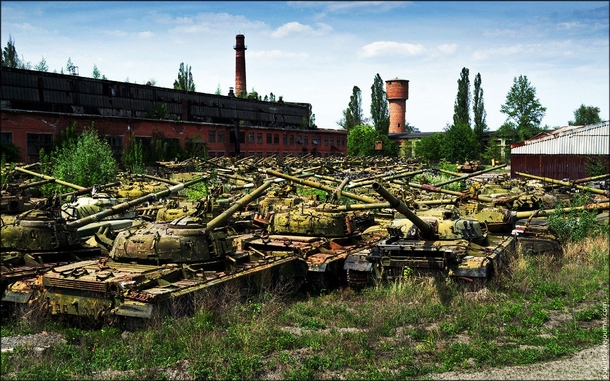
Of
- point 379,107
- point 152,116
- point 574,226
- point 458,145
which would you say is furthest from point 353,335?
point 379,107

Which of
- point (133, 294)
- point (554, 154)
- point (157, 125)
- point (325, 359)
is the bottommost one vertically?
point (325, 359)

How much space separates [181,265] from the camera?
12836 millimetres

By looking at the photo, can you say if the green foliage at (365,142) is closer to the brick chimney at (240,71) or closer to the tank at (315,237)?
the brick chimney at (240,71)

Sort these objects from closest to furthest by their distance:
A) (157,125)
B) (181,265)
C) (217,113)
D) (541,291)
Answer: (181,265)
(541,291)
(157,125)
(217,113)

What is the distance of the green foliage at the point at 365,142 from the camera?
78.8 m

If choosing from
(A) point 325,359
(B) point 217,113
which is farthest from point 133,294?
(B) point 217,113

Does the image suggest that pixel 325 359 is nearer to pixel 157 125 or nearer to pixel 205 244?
pixel 205 244

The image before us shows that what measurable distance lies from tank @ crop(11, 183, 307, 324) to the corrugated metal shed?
22630 mm

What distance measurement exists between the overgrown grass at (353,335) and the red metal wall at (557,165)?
20.5 m

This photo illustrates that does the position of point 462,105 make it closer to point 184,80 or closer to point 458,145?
point 458,145

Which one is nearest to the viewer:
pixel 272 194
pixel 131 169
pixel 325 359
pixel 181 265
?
pixel 325 359

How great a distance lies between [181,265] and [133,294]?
186 centimetres

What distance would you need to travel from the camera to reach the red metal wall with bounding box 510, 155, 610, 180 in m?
33.2

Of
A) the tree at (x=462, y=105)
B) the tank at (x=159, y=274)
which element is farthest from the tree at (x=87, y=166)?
the tree at (x=462, y=105)
